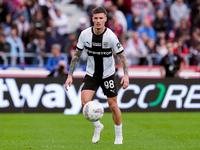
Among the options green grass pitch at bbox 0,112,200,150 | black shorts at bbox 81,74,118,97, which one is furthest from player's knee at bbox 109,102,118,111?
green grass pitch at bbox 0,112,200,150

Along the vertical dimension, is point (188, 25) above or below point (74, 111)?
above

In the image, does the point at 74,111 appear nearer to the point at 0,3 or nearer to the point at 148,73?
the point at 148,73

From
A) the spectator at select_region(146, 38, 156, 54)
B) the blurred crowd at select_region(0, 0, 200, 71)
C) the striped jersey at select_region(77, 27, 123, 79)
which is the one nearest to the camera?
the striped jersey at select_region(77, 27, 123, 79)

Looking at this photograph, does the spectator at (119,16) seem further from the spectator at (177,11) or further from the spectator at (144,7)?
the spectator at (177,11)

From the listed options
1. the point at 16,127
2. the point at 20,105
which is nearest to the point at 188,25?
the point at 20,105

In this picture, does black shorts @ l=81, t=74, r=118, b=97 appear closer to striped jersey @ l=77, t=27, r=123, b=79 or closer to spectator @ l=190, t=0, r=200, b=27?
striped jersey @ l=77, t=27, r=123, b=79

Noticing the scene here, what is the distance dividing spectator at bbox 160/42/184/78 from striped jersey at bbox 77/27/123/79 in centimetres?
894

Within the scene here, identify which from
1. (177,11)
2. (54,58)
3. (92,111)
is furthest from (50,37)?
(92,111)

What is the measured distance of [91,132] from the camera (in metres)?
10.3

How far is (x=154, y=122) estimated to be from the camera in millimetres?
12484

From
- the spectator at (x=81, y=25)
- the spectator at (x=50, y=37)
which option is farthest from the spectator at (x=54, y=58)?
the spectator at (x=81, y=25)

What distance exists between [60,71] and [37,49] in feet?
6.53

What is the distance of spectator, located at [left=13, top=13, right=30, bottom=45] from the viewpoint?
18.2 meters

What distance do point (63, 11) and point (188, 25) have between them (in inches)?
246
